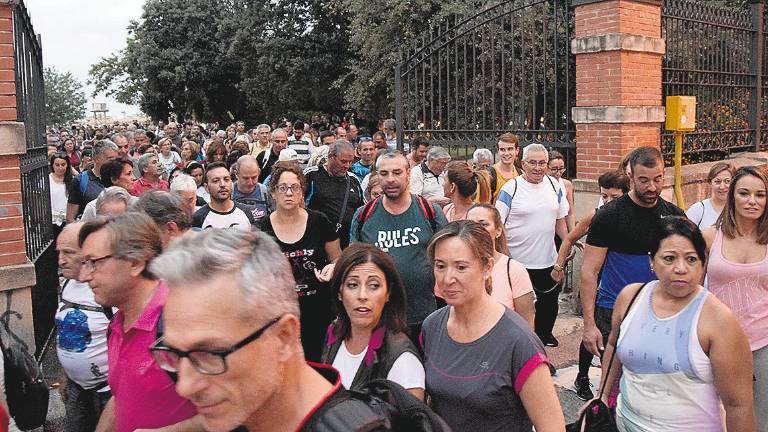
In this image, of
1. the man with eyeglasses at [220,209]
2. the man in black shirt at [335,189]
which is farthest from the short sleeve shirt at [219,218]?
the man in black shirt at [335,189]

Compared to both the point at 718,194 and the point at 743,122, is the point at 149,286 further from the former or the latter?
the point at 743,122

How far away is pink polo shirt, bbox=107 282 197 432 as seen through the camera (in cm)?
255

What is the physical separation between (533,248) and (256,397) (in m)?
5.36

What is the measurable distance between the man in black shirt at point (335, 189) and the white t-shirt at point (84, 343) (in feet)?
9.54

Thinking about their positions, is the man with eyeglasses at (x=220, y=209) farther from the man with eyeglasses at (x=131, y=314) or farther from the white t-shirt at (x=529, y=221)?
the man with eyeglasses at (x=131, y=314)

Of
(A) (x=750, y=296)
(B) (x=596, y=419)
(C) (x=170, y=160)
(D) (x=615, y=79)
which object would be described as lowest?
(B) (x=596, y=419)

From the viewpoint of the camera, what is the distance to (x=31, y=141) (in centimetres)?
748

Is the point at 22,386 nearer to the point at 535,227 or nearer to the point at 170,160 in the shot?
the point at 535,227

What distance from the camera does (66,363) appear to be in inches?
155

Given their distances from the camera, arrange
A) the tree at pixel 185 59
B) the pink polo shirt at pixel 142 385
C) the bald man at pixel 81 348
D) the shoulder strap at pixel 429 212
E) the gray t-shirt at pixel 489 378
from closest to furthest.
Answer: the pink polo shirt at pixel 142 385 → the gray t-shirt at pixel 489 378 → the bald man at pixel 81 348 → the shoulder strap at pixel 429 212 → the tree at pixel 185 59

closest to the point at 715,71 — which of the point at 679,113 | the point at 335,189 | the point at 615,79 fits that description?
the point at 679,113

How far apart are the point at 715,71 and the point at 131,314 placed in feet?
32.5

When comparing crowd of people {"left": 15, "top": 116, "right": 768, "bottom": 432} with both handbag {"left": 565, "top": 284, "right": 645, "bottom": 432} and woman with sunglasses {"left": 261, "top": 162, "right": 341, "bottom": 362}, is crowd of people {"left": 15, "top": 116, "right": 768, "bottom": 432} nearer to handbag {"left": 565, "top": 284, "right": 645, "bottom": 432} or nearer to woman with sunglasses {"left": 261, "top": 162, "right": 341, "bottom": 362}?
woman with sunglasses {"left": 261, "top": 162, "right": 341, "bottom": 362}

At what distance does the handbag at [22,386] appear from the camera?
10.5 feet
